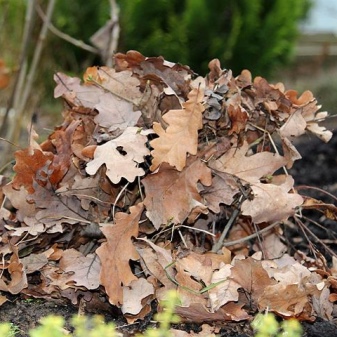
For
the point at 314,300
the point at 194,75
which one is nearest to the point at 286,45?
the point at 194,75

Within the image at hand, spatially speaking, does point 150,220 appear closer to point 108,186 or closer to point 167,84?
point 108,186

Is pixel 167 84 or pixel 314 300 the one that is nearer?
pixel 314 300

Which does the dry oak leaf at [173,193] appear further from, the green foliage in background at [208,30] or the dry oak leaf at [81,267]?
the green foliage in background at [208,30]

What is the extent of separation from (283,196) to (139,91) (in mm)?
554

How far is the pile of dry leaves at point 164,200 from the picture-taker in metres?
1.91

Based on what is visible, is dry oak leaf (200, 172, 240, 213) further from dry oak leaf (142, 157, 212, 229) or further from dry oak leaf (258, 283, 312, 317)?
dry oak leaf (258, 283, 312, 317)

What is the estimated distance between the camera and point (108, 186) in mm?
2135

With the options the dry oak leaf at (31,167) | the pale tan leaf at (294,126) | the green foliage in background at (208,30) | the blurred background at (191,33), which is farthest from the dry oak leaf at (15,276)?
the green foliage in background at (208,30)

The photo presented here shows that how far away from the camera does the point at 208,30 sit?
7.45 meters

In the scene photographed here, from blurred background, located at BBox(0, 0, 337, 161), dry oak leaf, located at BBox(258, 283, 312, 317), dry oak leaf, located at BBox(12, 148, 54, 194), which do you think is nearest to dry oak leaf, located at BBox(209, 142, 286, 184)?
dry oak leaf, located at BBox(258, 283, 312, 317)

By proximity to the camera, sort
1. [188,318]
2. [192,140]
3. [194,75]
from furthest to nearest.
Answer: [194,75] < [192,140] < [188,318]

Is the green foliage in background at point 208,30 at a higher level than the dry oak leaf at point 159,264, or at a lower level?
lower

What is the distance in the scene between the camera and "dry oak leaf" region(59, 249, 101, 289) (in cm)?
193

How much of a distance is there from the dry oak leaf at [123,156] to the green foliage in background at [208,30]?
5.42 meters
